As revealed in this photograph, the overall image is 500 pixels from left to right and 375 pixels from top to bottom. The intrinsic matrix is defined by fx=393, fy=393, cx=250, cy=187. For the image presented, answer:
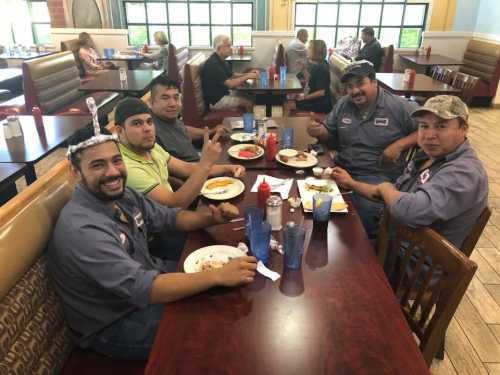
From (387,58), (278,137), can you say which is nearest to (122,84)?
(278,137)

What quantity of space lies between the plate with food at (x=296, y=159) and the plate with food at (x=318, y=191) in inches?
7.1

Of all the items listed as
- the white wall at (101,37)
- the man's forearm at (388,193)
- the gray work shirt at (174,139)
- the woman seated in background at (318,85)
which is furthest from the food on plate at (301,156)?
the white wall at (101,37)

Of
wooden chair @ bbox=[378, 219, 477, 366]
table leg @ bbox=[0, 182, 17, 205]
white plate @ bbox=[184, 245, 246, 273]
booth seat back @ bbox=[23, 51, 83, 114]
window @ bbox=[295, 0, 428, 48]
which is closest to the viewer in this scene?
wooden chair @ bbox=[378, 219, 477, 366]

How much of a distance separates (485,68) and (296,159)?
20.6 ft

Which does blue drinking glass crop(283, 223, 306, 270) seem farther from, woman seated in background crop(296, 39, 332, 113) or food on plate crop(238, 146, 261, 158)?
woman seated in background crop(296, 39, 332, 113)

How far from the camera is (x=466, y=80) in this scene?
4.27 metres

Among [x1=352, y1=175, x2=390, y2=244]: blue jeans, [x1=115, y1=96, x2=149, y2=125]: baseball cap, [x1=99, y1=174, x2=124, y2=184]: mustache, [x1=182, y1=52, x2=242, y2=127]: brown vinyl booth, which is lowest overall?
[x1=352, y1=175, x2=390, y2=244]: blue jeans

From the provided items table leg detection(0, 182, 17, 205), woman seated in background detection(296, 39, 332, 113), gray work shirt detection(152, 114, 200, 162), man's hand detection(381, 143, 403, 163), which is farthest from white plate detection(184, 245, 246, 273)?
woman seated in background detection(296, 39, 332, 113)

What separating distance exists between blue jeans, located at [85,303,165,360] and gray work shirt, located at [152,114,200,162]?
1481 mm

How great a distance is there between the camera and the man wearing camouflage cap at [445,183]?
5.25 feet

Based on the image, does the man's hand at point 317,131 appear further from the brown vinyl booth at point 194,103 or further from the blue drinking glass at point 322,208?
the brown vinyl booth at point 194,103

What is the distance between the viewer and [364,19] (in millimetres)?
7918

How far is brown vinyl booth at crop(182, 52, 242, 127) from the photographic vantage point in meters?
4.24

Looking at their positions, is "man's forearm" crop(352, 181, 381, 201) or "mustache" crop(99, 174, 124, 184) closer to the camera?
"mustache" crop(99, 174, 124, 184)
